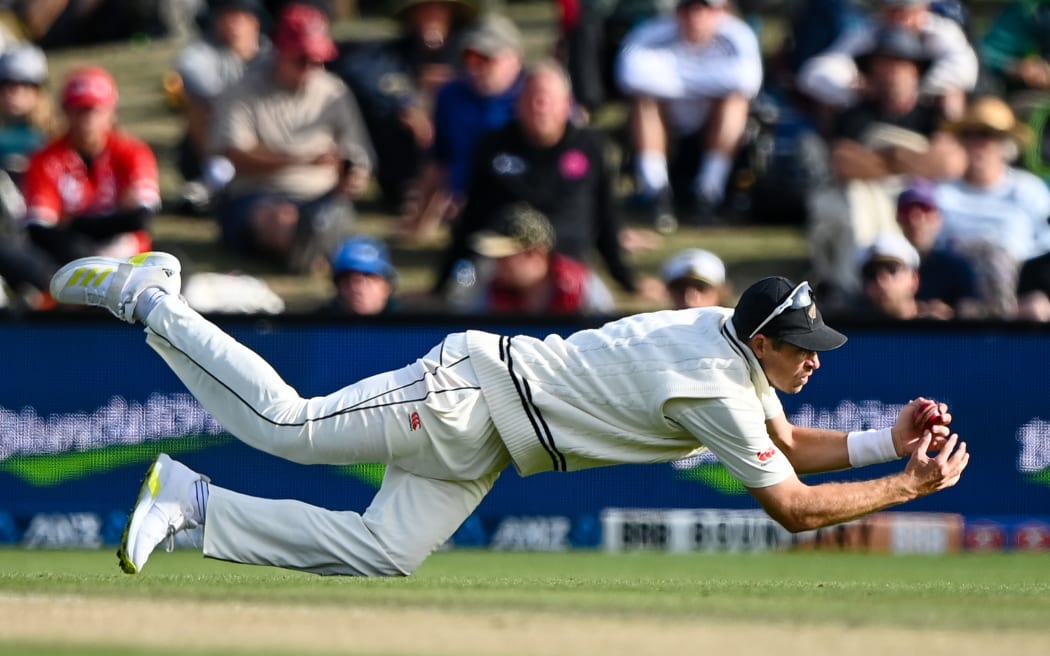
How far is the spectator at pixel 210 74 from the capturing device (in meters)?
13.4

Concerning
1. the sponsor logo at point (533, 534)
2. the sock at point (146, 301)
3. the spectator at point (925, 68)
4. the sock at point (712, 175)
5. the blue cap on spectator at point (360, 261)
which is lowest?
the sponsor logo at point (533, 534)

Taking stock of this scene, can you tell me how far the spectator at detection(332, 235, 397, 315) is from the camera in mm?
10719

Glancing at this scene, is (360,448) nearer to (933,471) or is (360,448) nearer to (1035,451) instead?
(933,471)

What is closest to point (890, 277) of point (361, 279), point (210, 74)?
point (361, 279)

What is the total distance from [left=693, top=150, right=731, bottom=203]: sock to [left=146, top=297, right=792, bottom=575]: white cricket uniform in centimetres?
641

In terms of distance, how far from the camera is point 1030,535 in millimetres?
9938

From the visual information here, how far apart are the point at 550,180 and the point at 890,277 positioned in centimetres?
246

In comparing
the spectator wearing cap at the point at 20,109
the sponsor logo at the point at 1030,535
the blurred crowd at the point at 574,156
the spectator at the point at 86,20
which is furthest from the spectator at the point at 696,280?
the spectator at the point at 86,20

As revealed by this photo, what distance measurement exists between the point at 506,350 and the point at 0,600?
2.04m

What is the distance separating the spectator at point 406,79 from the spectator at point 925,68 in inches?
110

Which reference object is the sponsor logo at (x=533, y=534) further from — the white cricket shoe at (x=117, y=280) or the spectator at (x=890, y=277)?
the white cricket shoe at (x=117, y=280)

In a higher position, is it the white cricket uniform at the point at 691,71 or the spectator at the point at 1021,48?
the spectator at the point at 1021,48

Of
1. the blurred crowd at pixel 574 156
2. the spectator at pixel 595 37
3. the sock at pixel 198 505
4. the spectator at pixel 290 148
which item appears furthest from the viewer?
the spectator at pixel 595 37

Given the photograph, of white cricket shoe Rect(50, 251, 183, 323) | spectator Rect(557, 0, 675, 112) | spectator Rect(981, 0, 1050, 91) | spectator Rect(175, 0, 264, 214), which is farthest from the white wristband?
spectator Rect(981, 0, 1050, 91)
